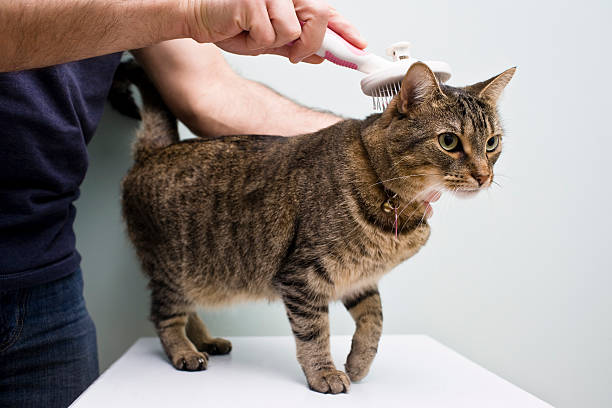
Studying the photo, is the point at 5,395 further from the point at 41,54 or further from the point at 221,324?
the point at 41,54

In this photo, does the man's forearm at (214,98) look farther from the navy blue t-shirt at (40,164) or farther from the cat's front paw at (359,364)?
the cat's front paw at (359,364)

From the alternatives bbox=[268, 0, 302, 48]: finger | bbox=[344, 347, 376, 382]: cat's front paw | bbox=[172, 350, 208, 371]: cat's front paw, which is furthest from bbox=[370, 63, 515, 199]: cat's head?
bbox=[172, 350, 208, 371]: cat's front paw

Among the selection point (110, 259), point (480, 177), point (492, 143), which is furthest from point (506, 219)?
point (110, 259)

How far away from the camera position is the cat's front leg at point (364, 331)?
1302 millimetres

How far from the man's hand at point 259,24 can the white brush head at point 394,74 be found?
→ 6.2 inches

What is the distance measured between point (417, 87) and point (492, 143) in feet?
0.77

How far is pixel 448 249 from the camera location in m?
1.88

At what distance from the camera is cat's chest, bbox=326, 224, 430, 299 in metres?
1.23

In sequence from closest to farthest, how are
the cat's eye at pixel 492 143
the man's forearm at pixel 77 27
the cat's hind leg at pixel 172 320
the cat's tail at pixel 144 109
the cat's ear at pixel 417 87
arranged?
the man's forearm at pixel 77 27
the cat's ear at pixel 417 87
the cat's eye at pixel 492 143
the cat's hind leg at pixel 172 320
the cat's tail at pixel 144 109

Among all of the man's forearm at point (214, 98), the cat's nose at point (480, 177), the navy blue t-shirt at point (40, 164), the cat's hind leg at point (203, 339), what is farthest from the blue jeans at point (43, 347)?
the cat's nose at point (480, 177)

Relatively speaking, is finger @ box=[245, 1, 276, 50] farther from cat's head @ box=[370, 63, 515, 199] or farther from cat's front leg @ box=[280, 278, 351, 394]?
cat's front leg @ box=[280, 278, 351, 394]

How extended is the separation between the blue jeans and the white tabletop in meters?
0.15

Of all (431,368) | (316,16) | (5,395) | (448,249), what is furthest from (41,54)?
(448,249)

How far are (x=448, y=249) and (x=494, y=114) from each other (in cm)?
74
